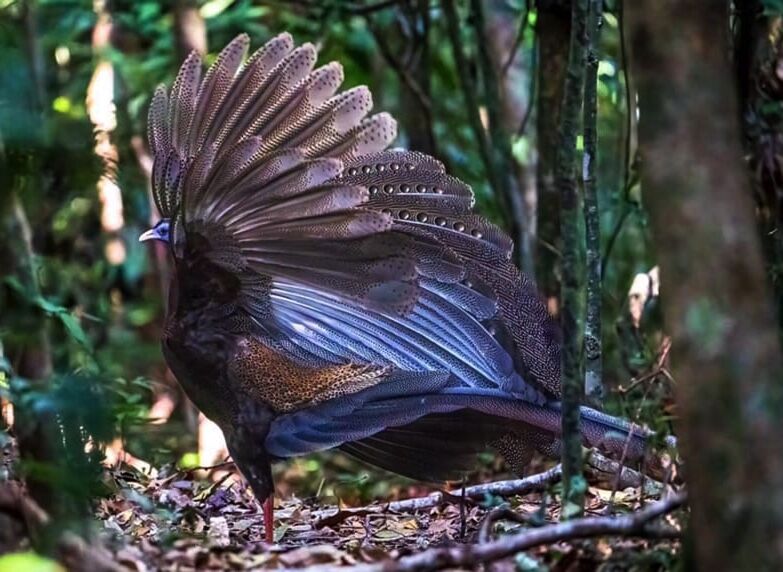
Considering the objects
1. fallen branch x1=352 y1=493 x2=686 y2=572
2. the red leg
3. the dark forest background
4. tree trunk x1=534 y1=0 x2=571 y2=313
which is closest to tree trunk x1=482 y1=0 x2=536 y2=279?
the dark forest background

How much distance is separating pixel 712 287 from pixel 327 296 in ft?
6.77

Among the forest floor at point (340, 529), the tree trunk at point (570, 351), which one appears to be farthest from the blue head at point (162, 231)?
the tree trunk at point (570, 351)

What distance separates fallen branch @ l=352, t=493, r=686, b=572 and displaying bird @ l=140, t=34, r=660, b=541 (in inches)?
55.1

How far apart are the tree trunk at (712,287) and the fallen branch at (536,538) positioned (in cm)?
36

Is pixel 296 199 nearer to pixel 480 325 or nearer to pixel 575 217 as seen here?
pixel 480 325

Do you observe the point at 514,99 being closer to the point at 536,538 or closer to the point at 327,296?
the point at 327,296

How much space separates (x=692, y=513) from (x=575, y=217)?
0.89 meters

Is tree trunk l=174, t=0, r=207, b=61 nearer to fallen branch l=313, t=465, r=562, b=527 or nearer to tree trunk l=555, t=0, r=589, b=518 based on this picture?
fallen branch l=313, t=465, r=562, b=527

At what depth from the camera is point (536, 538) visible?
2271 millimetres

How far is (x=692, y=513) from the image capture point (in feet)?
6.33

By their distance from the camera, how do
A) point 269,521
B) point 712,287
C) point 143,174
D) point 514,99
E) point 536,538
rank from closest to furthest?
point 712,287
point 536,538
point 269,521
point 143,174
point 514,99

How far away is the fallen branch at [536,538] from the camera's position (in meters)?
2.22

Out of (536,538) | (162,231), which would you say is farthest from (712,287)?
(162,231)

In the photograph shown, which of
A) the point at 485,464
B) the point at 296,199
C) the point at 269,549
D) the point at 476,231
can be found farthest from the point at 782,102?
the point at 269,549
